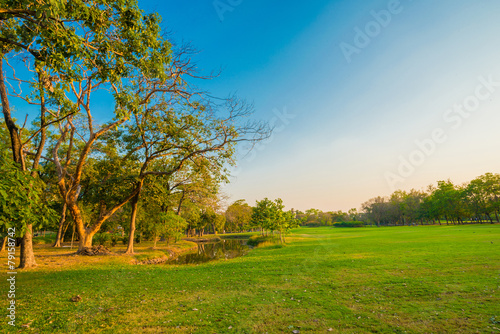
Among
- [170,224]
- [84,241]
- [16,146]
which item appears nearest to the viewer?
[16,146]

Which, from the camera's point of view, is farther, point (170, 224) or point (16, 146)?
point (170, 224)

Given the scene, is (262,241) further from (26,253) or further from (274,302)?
(274,302)

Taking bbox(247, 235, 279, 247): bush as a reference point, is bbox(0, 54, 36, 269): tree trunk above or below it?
above

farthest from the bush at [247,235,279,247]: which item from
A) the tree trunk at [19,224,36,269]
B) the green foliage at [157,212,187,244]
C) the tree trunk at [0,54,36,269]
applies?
the tree trunk at [0,54,36,269]

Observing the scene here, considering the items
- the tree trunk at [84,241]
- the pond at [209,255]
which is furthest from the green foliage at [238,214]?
the tree trunk at [84,241]

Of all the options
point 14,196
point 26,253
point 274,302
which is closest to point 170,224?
point 26,253

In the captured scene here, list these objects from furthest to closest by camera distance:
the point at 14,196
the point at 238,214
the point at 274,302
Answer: the point at 238,214 → the point at 274,302 → the point at 14,196

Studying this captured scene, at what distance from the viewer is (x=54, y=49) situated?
20.7 feet

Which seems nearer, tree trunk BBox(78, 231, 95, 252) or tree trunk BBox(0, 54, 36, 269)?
tree trunk BBox(0, 54, 36, 269)

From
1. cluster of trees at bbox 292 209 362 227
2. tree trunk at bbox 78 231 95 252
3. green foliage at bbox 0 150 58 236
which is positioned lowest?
cluster of trees at bbox 292 209 362 227

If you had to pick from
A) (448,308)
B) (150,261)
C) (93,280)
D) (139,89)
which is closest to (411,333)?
(448,308)

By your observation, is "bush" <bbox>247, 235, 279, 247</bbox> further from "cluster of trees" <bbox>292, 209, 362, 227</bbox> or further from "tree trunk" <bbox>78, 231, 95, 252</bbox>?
"cluster of trees" <bbox>292, 209, 362, 227</bbox>

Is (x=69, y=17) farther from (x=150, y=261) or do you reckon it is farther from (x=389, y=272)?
(x=150, y=261)

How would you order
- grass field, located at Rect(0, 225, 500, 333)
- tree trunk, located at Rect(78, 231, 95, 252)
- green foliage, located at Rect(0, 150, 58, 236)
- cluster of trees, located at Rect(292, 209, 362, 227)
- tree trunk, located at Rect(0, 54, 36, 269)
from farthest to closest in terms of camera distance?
cluster of trees, located at Rect(292, 209, 362, 227), tree trunk, located at Rect(78, 231, 95, 252), tree trunk, located at Rect(0, 54, 36, 269), green foliage, located at Rect(0, 150, 58, 236), grass field, located at Rect(0, 225, 500, 333)
